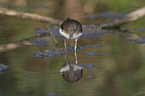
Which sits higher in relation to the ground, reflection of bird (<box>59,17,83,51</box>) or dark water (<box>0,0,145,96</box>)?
reflection of bird (<box>59,17,83,51</box>)

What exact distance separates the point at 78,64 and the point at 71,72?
43cm

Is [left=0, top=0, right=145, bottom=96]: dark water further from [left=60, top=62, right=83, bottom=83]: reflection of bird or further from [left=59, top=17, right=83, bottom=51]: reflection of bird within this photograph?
[left=59, top=17, right=83, bottom=51]: reflection of bird

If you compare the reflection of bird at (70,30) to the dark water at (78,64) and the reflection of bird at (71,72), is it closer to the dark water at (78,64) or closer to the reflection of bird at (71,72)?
the dark water at (78,64)

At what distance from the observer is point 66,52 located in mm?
5840

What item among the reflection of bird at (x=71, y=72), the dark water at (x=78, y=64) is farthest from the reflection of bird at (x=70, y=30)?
the reflection of bird at (x=71, y=72)

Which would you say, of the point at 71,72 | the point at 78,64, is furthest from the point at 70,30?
the point at 71,72

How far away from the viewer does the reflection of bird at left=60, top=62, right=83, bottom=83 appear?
440 centimetres

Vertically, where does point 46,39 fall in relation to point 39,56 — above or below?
above

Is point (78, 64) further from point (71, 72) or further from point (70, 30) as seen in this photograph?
point (70, 30)

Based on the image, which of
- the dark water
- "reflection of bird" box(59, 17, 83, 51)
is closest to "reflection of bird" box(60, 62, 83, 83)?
the dark water

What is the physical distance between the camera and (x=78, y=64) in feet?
16.5

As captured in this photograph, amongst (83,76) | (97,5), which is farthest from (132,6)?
(83,76)

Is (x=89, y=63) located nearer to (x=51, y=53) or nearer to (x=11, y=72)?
(x=51, y=53)

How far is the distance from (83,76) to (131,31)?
4.10m
